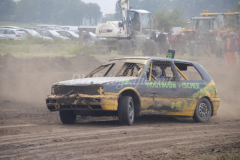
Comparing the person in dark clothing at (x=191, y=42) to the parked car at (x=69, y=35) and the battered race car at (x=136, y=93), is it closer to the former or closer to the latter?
the parked car at (x=69, y=35)

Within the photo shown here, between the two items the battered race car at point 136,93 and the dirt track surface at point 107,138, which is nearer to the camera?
the dirt track surface at point 107,138

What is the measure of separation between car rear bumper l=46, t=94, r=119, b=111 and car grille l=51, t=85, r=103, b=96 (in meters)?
0.08

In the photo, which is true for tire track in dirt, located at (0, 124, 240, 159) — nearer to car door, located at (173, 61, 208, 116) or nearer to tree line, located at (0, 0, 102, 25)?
car door, located at (173, 61, 208, 116)

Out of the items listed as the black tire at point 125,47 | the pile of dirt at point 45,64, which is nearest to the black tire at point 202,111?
the pile of dirt at point 45,64

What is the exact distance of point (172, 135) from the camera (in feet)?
21.5

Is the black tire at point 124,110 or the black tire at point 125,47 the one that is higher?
the black tire at point 125,47

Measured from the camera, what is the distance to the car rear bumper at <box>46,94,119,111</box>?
6.98 m

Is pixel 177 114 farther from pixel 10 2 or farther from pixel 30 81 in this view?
pixel 10 2

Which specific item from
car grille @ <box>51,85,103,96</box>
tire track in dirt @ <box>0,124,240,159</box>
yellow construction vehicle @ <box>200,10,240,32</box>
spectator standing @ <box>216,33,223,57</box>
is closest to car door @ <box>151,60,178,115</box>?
tire track in dirt @ <box>0,124,240,159</box>

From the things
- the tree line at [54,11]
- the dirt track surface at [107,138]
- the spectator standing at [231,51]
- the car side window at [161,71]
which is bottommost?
the dirt track surface at [107,138]

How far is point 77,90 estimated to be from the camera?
7223 millimetres

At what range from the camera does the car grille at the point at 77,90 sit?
7.04 meters

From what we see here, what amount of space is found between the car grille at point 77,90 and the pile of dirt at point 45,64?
31.3 ft

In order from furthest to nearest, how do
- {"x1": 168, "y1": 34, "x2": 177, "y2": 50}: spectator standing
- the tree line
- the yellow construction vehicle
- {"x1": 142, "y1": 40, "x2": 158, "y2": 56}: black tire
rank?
1. the tree line
2. the yellow construction vehicle
3. {"x1": 168, "y1": 34, "x2": 177, "y2": 50}: spectator standing
4. {"x1": 142, "y1": 40, "x2": 158, "y2": 56}: black tire
